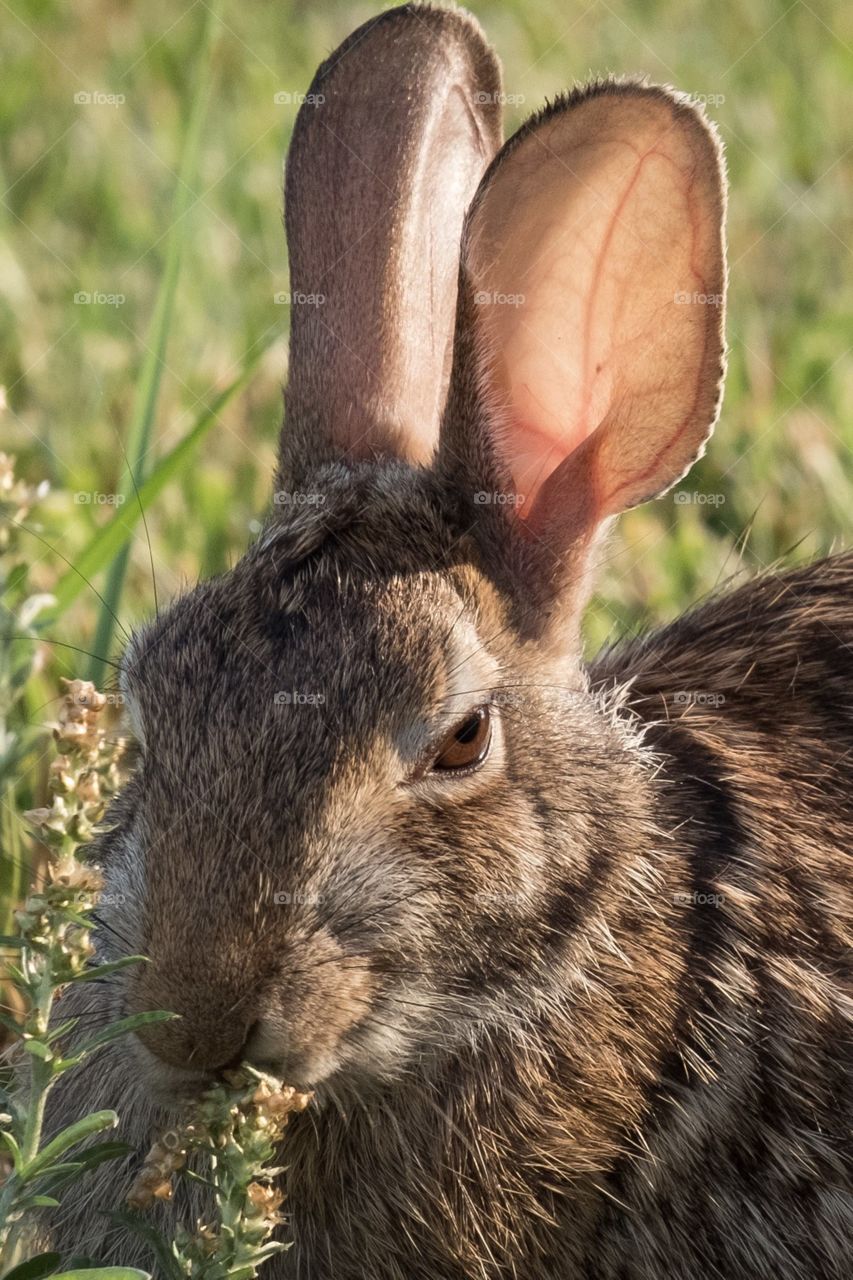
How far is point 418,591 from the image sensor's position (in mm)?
4020

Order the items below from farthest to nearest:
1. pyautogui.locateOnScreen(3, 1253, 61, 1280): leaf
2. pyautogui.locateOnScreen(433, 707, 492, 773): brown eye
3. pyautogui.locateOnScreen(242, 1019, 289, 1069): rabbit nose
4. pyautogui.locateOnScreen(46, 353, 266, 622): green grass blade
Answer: pyautogui.locateOnScreen(46, 353, 266, 622): green grass blade, pyautogui.locateOnScreen(433, 707, 492, 773): brown eye, pyautogui.locateOnScreen(242, 1019, 289, 1069): rabbit nose, pyautogui.locateOnScreen(3, 1253, 61, 1280): leaf

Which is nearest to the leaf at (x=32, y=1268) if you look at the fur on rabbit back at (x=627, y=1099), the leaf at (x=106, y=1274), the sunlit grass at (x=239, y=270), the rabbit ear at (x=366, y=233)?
the leaf at (x=106, y=1274)

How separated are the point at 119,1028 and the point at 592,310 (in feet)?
6.67

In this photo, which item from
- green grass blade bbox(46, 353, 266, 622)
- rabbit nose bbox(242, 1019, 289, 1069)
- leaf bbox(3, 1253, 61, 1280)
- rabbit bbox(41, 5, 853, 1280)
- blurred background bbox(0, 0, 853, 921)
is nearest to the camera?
leaf bbox(3, 1253, 61, 1280)

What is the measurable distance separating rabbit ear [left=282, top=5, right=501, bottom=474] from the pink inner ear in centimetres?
41

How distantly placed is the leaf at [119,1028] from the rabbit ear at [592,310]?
1.53 meters

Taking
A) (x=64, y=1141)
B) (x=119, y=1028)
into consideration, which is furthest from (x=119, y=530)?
(x=64, y=1141)

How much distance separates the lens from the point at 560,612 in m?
4.39

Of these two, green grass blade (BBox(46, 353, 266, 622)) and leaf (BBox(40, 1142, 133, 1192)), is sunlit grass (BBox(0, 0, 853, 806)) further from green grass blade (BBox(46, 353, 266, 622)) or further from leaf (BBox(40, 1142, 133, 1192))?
leaf (BBox(40, 1142, 133, 1192))

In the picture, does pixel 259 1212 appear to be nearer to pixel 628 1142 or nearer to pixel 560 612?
pixel 628 1142

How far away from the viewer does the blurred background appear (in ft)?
19.9

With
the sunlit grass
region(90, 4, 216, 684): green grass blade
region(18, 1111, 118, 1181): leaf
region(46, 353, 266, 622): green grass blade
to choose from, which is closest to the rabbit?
region(18, 1111, 118, 1181): leaf

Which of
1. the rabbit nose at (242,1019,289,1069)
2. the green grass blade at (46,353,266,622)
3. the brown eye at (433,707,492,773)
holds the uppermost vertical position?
the green grass blade at (46,353,266,622)

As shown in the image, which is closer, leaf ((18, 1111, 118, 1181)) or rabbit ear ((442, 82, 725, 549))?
leaf ((18, 1111, 118, 1181))
